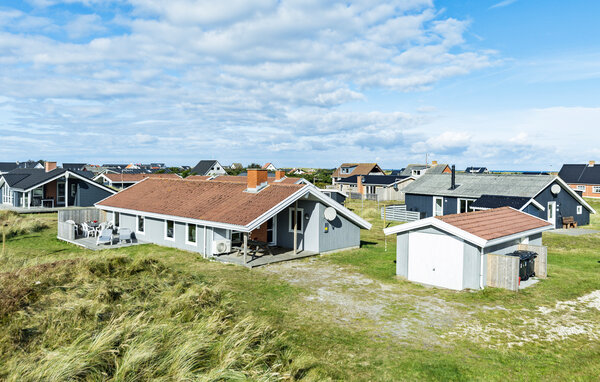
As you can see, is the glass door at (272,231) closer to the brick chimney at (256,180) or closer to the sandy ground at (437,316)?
the brick chimney at (256,180)

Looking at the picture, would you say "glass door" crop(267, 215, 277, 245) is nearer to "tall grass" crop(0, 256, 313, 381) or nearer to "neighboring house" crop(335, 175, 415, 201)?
"tall grass" crop(0, 256, 313, 381)

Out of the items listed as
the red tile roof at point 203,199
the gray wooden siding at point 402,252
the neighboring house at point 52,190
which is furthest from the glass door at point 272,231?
the neighboring house at point 52,190

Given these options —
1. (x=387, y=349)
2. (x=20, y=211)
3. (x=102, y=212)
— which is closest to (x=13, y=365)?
(x=387, y=349)

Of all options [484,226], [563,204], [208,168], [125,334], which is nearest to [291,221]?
[484,226]

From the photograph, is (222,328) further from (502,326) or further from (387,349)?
(502,326)

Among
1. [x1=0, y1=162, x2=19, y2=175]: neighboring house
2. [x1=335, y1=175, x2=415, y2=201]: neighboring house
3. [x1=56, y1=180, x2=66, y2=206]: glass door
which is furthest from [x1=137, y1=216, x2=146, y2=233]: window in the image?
[x1=0, y1=162, x2=19, y2=175]: neighboring house
